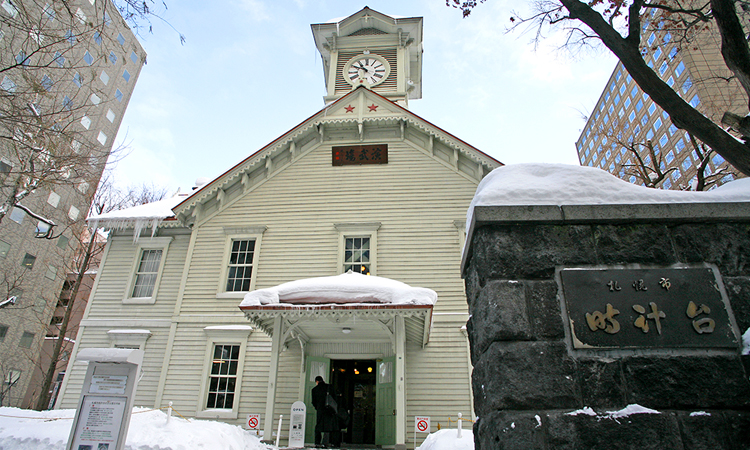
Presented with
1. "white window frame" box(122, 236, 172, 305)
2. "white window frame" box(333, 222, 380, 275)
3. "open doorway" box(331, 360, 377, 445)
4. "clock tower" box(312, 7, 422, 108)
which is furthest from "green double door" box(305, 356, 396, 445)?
"clock tower" box(312, 7, 422, 108)

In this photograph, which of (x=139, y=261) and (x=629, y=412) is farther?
(x=139, y=261)

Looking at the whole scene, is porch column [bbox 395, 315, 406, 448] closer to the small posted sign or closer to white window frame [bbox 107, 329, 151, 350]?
the small posted sign

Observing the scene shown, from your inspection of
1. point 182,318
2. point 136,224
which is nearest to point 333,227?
point 182,318

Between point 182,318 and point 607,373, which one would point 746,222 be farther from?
point 182,318

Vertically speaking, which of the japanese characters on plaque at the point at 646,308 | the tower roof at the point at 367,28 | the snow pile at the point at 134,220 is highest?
the tower roof at the point at 367,28

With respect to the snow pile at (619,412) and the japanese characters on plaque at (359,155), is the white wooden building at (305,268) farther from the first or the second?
the snow pile at (619,412)

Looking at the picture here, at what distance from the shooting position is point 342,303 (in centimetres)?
908

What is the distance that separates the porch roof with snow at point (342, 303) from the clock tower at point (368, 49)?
10679 millimetres

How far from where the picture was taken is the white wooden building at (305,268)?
37.3ft

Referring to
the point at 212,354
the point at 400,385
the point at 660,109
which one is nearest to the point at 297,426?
the point at 400,385

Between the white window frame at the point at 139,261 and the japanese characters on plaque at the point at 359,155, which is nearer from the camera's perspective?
the white window frame at the point at 139,261

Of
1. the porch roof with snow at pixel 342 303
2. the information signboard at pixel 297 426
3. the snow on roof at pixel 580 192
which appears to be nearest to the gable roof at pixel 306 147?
the porch roof with snow at pixel 342 303

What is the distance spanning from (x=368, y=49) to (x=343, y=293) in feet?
43.9

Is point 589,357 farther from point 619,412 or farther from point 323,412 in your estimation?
point 323,412
